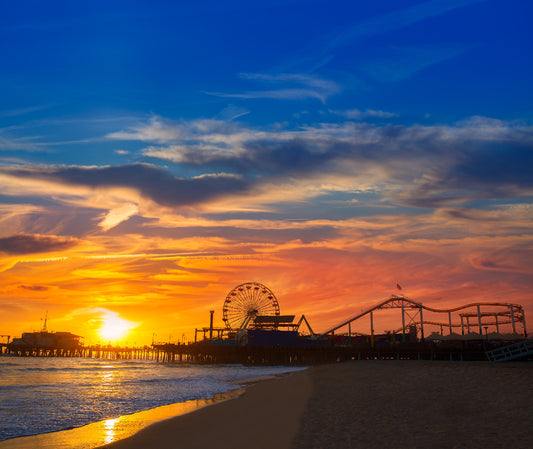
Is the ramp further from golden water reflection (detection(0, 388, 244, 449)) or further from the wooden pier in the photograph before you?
golden water reflection (detection(0, 388, 244, 449))

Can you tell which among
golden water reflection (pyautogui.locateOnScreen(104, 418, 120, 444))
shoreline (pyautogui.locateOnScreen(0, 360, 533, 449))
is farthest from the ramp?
golden water reflection (pyautogui.locateOnScreen(104, 418, 120, 444))

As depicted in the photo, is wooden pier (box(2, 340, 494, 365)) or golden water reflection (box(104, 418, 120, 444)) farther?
wooden pier (box(2, 340, 494, 365))

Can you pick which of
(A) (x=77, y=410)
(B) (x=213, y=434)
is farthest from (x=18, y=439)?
(A) (x=77, y=410)

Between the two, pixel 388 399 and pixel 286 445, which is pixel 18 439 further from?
pixel 388 399

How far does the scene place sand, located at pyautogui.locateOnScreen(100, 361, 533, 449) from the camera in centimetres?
959

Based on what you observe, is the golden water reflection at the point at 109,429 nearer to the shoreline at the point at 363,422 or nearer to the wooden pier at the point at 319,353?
the shoreline at the point at 363,422

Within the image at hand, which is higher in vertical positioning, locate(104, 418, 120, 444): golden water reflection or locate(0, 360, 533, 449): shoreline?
locate(0, 360, 533, 449): shoreline

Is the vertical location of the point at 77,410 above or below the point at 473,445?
below

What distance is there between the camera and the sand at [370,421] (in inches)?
378

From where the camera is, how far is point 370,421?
11.9 m

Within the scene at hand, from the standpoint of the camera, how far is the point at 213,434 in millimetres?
12055

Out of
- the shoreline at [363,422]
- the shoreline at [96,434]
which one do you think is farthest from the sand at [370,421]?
the shoreline at [96,434]

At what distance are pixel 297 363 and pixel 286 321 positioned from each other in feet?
54.0

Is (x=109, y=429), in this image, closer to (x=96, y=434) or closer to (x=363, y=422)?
(x=96, y=434)
